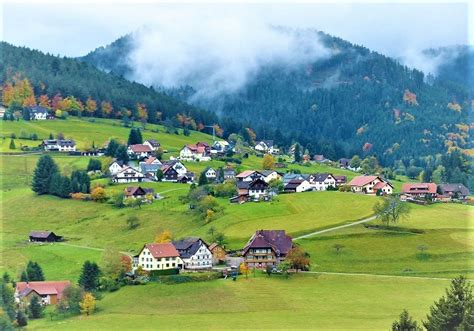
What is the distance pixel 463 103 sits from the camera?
643ft

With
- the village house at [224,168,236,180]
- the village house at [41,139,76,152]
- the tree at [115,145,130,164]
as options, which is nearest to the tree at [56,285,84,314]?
the village house at [224,168,236,180]

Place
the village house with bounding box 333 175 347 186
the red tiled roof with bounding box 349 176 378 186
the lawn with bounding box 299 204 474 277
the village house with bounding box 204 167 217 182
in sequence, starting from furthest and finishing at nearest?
the village house with bounding box 204 167 217 182, the village house with bounding box 333 175 347 186, the red tiled roof with bounding box 349 176 378 186, the lawn with bounding box 299 204 474 277

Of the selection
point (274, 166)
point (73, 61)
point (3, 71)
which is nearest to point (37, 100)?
point (3, 71)

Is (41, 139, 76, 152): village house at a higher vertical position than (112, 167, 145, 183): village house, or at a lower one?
higher

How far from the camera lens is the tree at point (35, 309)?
167ft

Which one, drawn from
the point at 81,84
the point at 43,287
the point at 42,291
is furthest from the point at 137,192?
the point at 81,84

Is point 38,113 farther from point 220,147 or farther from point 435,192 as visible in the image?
point 435,192

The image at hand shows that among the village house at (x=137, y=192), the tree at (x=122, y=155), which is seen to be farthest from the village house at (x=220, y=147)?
the village house at (x=137, y=192)

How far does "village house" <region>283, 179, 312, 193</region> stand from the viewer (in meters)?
86.1

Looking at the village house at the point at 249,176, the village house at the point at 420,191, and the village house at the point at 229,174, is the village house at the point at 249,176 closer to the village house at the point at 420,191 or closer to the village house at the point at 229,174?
the village house at the point at 229,174

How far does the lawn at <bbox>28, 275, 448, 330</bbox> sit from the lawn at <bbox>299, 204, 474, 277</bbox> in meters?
2.75

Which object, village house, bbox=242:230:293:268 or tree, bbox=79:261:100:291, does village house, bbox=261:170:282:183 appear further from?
tree, bbox=79:261:100:291

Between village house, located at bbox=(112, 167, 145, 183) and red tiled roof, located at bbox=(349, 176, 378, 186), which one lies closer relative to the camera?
red tiled roof, located at bbox=(349, 176, 378, 186)

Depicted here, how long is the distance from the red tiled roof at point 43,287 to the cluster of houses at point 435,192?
127ft
